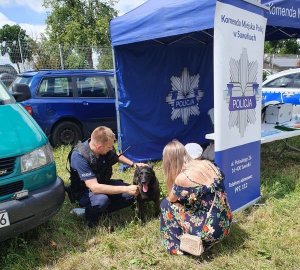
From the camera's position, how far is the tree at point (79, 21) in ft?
80.7

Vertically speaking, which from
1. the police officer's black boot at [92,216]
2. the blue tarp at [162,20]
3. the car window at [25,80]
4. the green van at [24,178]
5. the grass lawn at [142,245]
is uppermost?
the blue tarp at [162,20]

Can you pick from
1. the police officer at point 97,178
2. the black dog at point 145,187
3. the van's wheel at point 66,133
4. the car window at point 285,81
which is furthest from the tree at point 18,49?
the black dog at point 145,187

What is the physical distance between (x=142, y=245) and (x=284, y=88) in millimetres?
7527

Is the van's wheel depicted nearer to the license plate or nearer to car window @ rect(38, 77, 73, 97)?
car window @ rect(38, 77, 73, 97)

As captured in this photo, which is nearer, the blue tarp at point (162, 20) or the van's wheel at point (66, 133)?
the blue tarp at point (162, 20)

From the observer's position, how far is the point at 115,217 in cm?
442

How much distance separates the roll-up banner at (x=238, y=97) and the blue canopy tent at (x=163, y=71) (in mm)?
722

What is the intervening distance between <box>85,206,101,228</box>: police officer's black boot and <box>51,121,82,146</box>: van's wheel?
13.3 feet

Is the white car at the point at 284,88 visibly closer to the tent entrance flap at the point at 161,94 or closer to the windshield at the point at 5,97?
the tent entrance flap at the point at 161,94

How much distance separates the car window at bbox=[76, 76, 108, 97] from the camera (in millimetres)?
8215

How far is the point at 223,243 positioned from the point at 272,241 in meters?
0.48

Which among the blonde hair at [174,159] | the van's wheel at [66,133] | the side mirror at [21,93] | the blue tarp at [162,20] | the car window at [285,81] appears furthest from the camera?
the car window at [285,81]

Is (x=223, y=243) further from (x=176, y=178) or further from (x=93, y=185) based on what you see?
(x=93, y=185)

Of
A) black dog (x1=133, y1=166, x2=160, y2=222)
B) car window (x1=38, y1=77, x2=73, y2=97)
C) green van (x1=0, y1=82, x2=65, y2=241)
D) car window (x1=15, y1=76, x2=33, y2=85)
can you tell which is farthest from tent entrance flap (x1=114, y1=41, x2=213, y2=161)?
green van (x1=0, y1=82, x2=65, y2=241)
